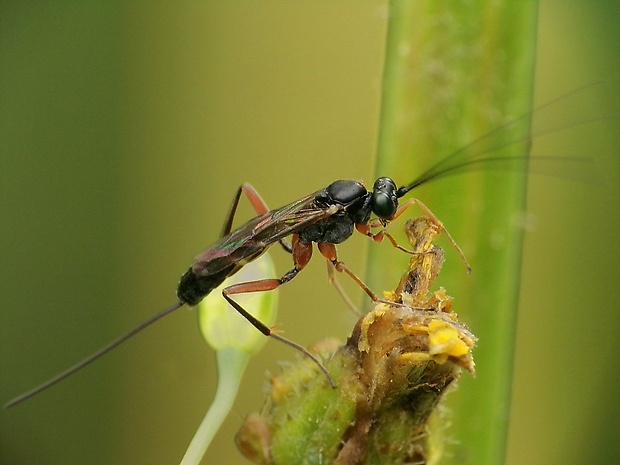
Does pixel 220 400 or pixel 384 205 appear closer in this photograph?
pixel 220 400

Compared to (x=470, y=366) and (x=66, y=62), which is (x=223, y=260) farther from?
(x=66, y=62)

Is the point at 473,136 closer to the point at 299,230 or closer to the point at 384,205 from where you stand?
the point at 384,205

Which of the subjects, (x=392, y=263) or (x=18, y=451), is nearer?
(x=392, y=263)

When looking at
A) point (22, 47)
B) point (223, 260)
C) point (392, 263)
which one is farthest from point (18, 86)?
point (392, 263)

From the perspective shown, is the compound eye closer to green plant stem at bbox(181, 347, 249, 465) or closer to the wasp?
the wasp

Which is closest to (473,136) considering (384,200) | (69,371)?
(384,200)

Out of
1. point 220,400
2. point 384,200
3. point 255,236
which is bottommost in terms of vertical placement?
point 220,400
